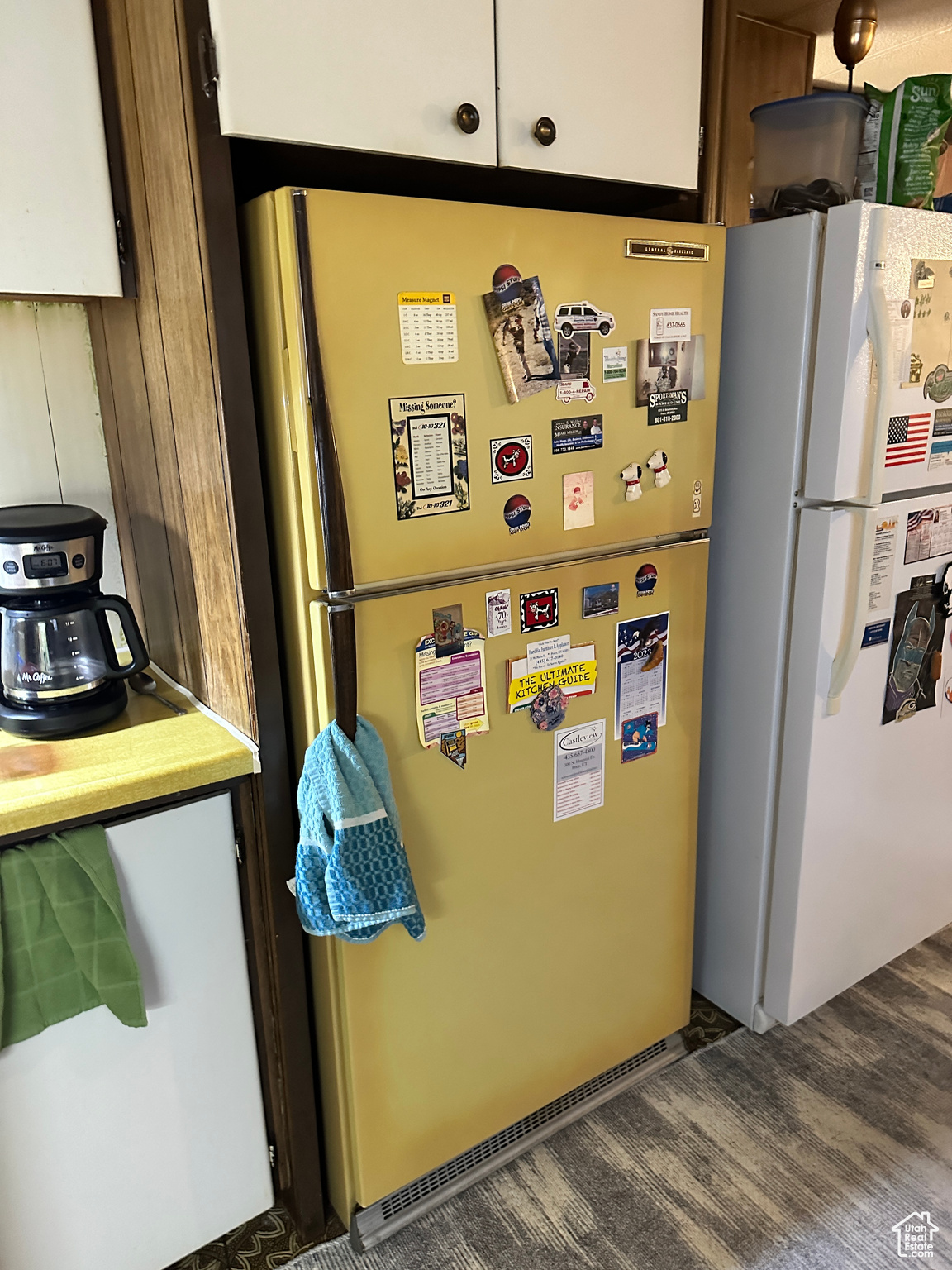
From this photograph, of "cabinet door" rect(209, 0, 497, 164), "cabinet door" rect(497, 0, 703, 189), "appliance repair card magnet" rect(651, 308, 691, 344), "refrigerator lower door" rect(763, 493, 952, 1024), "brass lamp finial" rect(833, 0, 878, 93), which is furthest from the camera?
"brass lamp finial" rect(833, 0, 878, 93)

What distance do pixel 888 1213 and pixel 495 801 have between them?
1.10m

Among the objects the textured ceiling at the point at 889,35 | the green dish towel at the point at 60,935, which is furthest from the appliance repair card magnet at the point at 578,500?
the textured ceiling at the point at 889,35

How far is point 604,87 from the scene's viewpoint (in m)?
1.43

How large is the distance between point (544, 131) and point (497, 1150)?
6.12ft

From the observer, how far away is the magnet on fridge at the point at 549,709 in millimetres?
1547

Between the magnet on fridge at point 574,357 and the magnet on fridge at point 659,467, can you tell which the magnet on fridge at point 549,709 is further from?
the magnet on fridge at point 574,357

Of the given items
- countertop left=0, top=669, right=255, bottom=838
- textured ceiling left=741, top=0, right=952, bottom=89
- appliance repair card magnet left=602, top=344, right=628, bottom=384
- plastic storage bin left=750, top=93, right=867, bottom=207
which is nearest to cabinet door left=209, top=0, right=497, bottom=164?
appliance repair card magnet left=602, top=344, right=628, bottom=384

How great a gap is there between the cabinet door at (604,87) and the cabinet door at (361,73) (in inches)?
2.1

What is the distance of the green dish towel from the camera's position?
1.21 meters

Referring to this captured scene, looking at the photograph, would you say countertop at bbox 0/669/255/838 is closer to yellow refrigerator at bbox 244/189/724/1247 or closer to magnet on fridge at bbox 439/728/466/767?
yellow refrigerator at bbox 244/189/724/1247

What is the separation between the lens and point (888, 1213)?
1.65m

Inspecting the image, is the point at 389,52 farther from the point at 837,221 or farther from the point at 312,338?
the point at 837,221

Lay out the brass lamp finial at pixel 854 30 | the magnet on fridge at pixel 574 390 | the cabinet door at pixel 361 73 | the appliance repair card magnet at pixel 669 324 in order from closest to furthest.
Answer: the cabinet door at pixel 361 73
the magnet on fridge at pixel 574 390
the appliance repair card magnet at pixel 669 324
the brass lamp finial at pixel 854 30

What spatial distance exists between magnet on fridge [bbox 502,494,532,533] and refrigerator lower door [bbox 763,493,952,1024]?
0.64 metres
